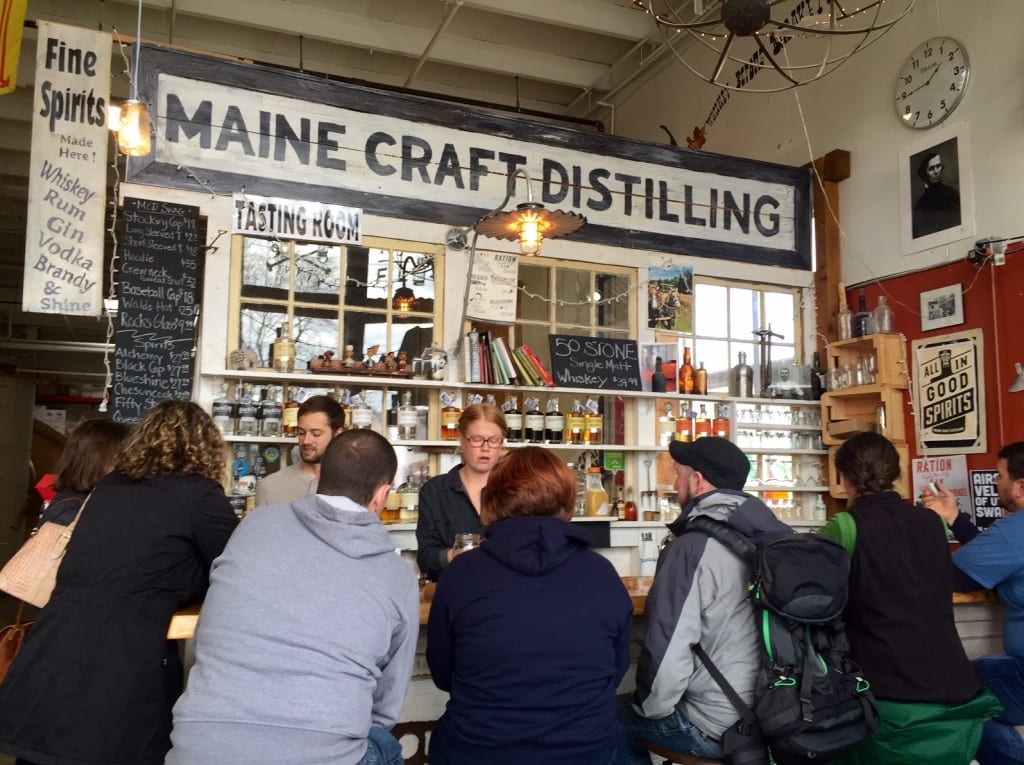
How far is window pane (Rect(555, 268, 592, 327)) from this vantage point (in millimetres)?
5547

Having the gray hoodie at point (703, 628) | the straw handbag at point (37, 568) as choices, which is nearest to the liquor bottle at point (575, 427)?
the gray hoodie at point (703, 628)

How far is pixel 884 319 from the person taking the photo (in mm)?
5484

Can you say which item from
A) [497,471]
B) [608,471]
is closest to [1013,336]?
[608,471]

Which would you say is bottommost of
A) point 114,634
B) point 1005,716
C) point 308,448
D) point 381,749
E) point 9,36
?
point 1005,716

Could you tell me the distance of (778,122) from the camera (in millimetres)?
6629

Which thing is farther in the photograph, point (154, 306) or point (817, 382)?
point (817, 382)

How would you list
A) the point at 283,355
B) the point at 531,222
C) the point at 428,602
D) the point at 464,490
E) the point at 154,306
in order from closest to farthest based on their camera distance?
the point at 428,602 → the point at 464,490 → the point at 531,222 → the point at 154,306 → the point at 283,355

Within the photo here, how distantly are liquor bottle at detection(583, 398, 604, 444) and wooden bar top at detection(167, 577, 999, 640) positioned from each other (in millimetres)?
1925

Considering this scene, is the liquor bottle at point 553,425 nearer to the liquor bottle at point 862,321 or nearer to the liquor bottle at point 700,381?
the liquor bottle at point 700,381

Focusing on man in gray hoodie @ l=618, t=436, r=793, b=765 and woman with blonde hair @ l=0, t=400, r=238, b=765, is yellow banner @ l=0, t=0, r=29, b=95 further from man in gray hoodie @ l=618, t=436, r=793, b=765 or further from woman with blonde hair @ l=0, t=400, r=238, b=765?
man in gray hoodie @ l=618, t=436, r=793, b=765

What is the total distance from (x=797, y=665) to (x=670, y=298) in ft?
12.2

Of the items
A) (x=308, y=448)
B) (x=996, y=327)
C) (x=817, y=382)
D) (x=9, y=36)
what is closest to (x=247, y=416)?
(x=308, y=448)

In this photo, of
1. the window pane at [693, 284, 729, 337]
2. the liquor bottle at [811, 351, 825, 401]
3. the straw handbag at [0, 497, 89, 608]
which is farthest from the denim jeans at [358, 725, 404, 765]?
the liquor bottle at [811, 351, 825, 401]

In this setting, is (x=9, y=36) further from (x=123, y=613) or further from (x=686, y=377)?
(x=686, y=377)
